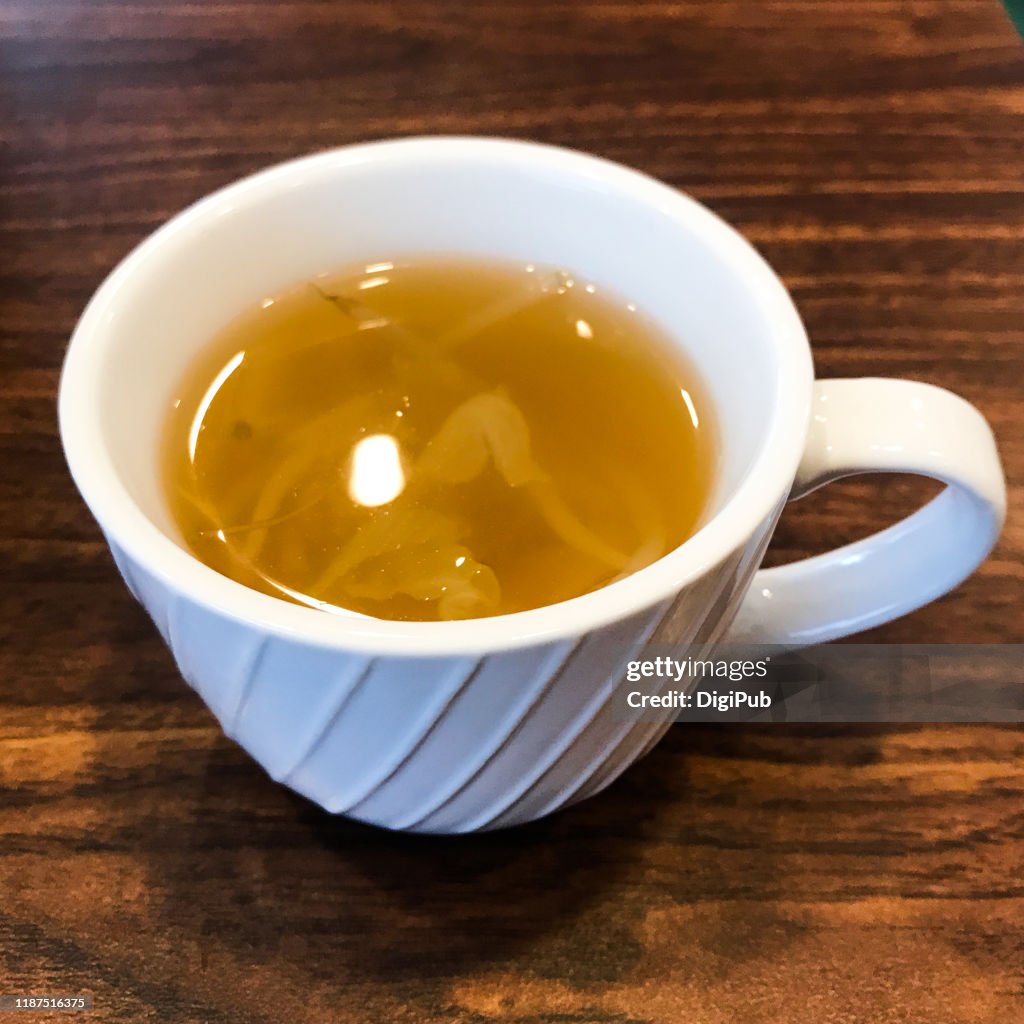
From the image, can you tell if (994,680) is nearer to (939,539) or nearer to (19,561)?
(939,539)

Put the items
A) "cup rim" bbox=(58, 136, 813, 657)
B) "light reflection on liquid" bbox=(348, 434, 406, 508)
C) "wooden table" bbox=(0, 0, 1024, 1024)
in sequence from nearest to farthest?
"cup rim" bbox=(58, 136, 813, 657) < "wooden table" bbox=(0, 0, 1024, 1024) < "light reflection on liquid" bbox=(348, 434, 406, 508)

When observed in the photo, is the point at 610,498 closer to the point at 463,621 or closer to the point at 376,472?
the point at 376,472

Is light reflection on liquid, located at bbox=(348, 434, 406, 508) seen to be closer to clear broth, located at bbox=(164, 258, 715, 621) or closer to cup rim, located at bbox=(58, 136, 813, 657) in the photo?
clear broth, located at bbox=(164, 258, 715, 621)

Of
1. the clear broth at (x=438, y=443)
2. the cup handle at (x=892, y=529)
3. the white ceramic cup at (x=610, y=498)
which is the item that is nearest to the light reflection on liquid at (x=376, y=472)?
the clear broth at (x=438, y=443)

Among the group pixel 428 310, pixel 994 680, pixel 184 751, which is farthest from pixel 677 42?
pixel 184 751

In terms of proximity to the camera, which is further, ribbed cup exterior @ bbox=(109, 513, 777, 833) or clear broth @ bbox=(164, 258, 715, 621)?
clear broth @ bbox=(164, 258, 715, 621)

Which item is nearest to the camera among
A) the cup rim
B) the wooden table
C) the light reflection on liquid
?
the cup rim

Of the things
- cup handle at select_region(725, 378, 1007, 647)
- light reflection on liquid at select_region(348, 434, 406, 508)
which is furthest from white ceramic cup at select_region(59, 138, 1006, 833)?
light reflection on liquid at select_region(348, 434, 406, 508)
